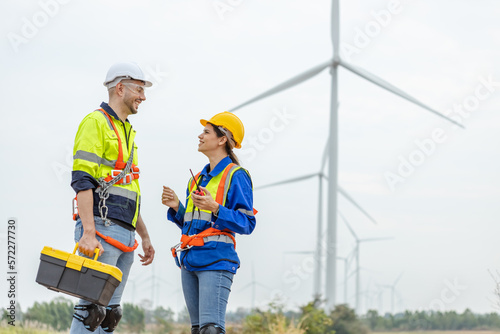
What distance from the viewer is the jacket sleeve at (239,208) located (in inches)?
209

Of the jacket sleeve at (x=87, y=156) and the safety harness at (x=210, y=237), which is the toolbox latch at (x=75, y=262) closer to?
the jacket sleeve at (x=87, y=156)

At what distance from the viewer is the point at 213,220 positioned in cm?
547

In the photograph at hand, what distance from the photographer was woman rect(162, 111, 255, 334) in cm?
531

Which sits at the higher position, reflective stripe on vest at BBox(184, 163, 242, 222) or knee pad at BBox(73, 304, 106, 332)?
reflective stripe on vest at BBox(184, 163, 242, 222)

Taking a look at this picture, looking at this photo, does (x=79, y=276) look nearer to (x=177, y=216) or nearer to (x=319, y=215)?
(x=177, y=216)

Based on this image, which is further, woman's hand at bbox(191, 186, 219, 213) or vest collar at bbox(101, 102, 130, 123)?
vest collar at bbox(101, 102, 130, 123)

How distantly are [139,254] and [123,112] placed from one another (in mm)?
1218

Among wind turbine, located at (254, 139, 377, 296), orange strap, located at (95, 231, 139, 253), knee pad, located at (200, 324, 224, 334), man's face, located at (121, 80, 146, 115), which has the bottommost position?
knee pad, located at (200, 324, 224, 334)

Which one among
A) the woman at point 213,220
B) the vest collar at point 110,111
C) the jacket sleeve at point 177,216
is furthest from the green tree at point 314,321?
the vest collar at point 110,111

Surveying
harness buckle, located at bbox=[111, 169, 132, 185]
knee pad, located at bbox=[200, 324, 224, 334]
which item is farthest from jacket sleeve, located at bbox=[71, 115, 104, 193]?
knee pad, located at bbox=[200, 324, 224, 334]

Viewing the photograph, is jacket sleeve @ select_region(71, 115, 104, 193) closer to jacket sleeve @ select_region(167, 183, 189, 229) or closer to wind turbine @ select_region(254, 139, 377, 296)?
jacket sleeve @ select_region(167, 183, 189, 229)

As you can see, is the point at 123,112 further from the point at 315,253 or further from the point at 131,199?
the point at 315,253

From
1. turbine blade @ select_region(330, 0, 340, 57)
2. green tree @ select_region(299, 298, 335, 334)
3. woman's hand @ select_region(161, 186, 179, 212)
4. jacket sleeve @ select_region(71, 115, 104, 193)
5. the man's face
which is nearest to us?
jacket sleeve @ select_region(71, 115, 104, 193)

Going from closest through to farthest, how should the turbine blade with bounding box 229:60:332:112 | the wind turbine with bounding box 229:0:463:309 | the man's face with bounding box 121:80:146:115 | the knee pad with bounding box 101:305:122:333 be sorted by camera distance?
the knee pad with bounding box 101:305:122:333 < the man's face with bounding box 121:80:146:115 < the wind turbine with bounding box 229:0:463:309 < the turbine blade with bounding box 229:60:332:112
